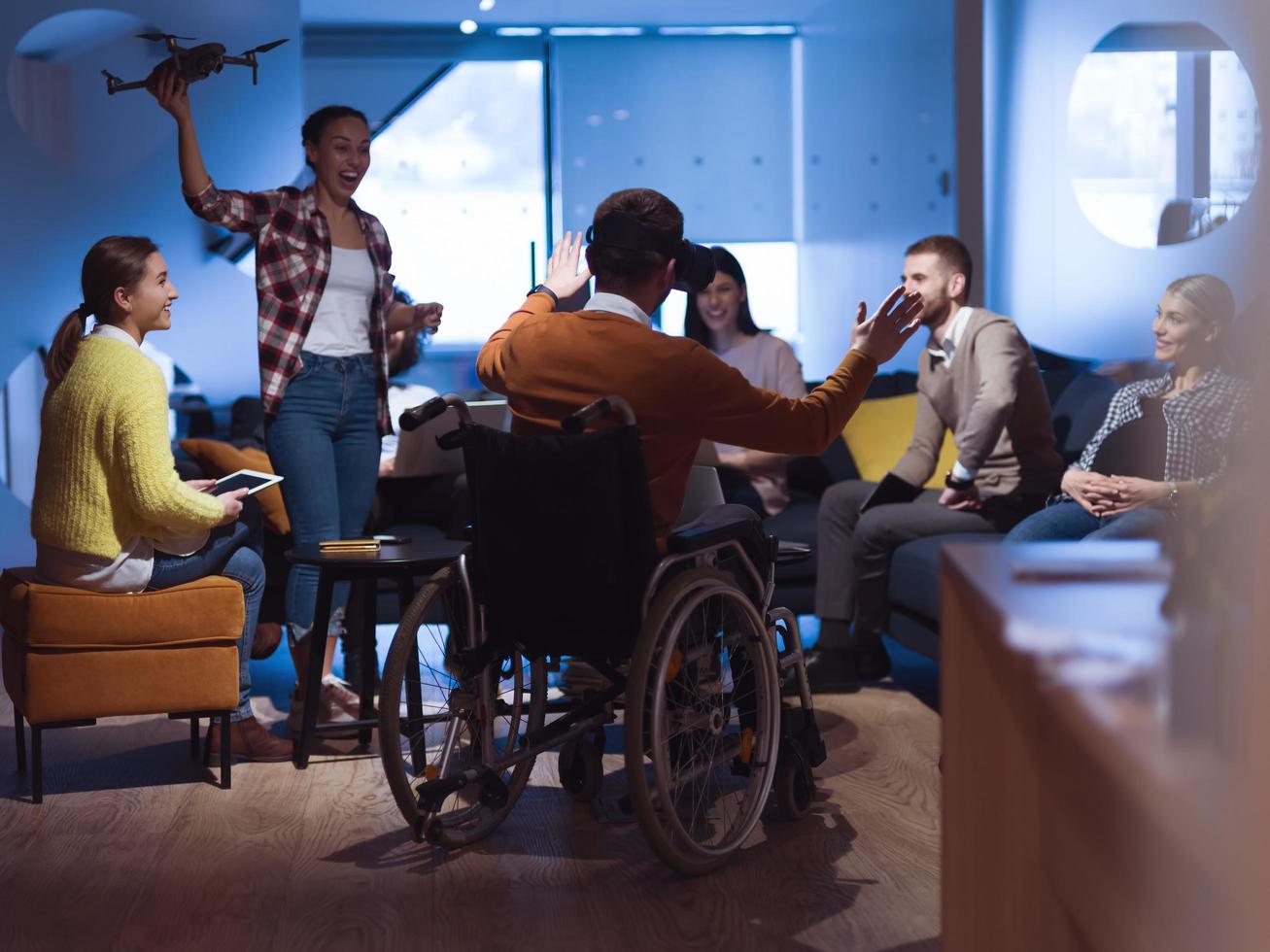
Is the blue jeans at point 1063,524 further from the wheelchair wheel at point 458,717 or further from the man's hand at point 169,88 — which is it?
the man's hand at point 169,88

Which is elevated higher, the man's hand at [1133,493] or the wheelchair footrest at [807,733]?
the man's hand at [1133,493]

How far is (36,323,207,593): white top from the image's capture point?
9.53ft

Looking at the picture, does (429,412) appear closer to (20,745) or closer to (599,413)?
(599,413)

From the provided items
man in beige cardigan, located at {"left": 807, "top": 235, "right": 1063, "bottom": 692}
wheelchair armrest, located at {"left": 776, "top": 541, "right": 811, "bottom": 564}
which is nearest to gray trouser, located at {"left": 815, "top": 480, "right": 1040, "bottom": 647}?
man in beige cardigan, located at {"left": 807, "top": 235, "right": 1063, "bottom": 692}

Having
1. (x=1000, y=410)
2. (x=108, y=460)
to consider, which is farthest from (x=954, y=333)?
(x=108, y=460)

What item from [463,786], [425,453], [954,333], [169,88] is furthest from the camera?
[425,453]

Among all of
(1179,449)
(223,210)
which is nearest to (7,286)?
(223,210)

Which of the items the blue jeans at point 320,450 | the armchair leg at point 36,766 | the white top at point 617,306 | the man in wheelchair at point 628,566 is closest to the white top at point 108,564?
the armchair leg at point 36,766

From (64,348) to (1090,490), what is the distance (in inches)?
91.5

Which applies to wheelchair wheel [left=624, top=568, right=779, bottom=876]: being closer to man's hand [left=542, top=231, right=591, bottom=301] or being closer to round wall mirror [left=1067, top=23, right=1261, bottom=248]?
man's hand [left=542, top=231, right=591, bottom=301]

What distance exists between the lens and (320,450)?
10.9ft

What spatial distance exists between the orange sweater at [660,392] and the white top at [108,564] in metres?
0.93

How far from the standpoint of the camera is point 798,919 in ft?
7.05

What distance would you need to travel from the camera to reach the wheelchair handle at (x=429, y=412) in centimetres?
237
